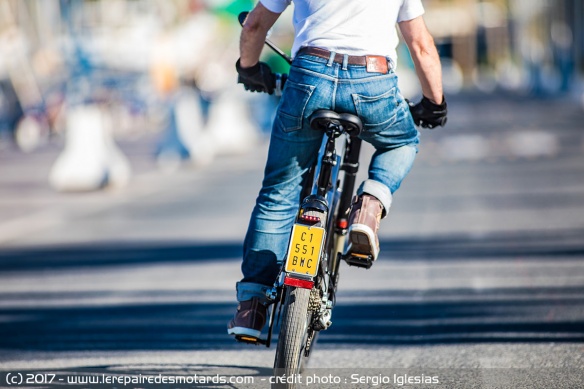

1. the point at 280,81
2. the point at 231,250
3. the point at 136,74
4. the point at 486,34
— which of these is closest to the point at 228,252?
the point at 231,250

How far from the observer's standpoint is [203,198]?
524 inches

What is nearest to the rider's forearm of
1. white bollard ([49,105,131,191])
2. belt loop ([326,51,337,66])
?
belt loop ([326,51,337,66])

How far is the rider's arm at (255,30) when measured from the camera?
434 centimetres

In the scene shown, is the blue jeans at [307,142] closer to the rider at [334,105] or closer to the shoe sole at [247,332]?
the rider at [334,105]

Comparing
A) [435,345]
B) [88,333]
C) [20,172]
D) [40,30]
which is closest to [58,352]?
[88,333]

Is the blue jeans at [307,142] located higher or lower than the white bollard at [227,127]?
higher

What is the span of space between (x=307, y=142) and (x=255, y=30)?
0.52 meters

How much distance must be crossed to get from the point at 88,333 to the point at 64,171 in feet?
29.9

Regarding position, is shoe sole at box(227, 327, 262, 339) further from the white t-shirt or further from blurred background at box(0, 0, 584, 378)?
the white t-shirt

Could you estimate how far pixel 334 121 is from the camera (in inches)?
161

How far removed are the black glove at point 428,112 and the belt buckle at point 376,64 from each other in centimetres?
46

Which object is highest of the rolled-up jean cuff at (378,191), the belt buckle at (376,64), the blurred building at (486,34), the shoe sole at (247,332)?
the belt buckle at (376,64)

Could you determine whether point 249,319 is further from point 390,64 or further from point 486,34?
point 486,34

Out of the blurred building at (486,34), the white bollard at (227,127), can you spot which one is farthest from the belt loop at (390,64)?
the blurred building at (486,34)
